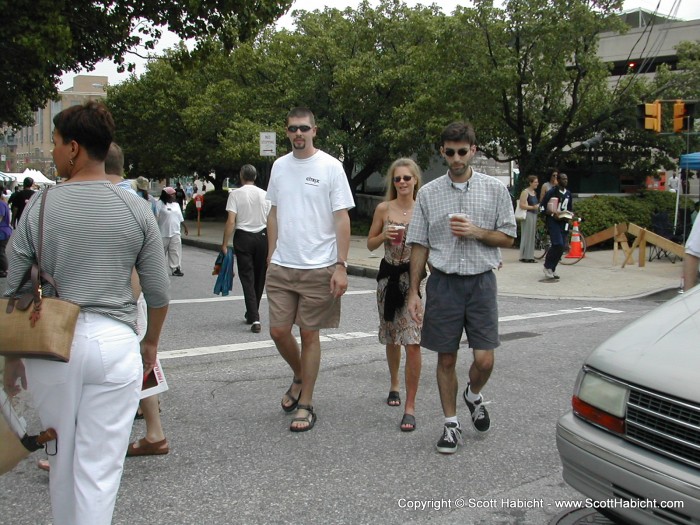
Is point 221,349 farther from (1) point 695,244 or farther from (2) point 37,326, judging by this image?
(2) point 37,326

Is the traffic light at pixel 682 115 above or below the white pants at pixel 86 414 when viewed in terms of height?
above

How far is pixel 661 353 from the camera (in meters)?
2.82

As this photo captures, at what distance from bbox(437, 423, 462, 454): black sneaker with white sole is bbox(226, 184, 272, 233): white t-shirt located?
4351mm

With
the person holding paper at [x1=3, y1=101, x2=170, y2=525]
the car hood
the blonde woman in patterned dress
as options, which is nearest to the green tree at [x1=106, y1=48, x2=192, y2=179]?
the blonde woman in patterned dress

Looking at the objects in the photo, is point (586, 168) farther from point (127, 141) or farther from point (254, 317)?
point (127, 141)

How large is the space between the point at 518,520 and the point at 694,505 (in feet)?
3.98

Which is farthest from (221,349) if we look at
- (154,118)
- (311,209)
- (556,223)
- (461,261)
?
(154,118)

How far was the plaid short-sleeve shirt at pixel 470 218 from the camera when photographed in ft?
14.1

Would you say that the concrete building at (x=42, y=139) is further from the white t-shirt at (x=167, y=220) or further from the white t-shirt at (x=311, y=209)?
the white t-shirt at (x=311, y=209)

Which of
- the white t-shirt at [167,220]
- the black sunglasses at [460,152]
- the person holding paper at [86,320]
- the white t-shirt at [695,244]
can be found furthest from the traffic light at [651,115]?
the person holding paper at [86,320]

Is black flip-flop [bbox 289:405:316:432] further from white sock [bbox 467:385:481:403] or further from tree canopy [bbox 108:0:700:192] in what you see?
tree canopy [bbox 108:0:700:192]

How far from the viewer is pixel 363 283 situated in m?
13.2

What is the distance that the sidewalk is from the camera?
11.7 metres

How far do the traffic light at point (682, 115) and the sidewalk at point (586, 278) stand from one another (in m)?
2.92
